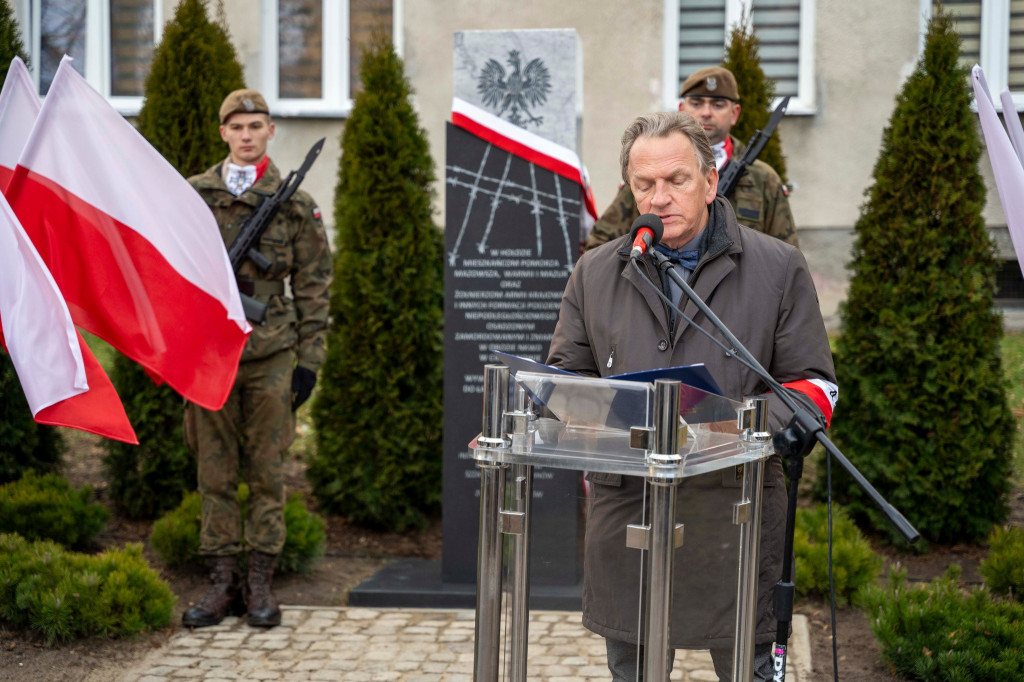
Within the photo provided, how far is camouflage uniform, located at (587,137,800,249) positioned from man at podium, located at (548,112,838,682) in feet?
7.27

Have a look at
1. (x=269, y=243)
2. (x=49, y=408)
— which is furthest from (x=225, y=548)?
(x=49, y=408)

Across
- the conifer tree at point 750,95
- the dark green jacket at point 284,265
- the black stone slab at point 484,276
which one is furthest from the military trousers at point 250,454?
the conifer tree at point 750,95

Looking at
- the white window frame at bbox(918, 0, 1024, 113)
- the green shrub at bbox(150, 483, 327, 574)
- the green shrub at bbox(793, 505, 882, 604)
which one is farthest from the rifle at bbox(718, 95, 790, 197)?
the white window frame at bbox(918, 0, 1024, 113)

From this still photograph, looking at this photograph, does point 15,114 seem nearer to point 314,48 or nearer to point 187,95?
point 187,95

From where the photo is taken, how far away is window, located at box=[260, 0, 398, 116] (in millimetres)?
12180

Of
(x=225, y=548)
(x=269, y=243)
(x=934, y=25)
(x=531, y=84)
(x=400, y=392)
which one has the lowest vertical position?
(x=225, y=548)

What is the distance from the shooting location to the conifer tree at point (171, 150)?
21.9 ft

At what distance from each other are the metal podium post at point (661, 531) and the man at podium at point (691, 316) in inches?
8.8

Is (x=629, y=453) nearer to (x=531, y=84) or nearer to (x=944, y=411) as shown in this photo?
(x=531, y=84)

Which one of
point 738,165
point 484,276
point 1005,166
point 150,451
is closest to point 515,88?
point 484,276

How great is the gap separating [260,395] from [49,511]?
4.67 feet

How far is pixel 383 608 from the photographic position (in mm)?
5602

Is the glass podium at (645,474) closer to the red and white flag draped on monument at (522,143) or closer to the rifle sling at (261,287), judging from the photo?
the rifle sling at (261,287)

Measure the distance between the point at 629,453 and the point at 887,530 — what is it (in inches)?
176
